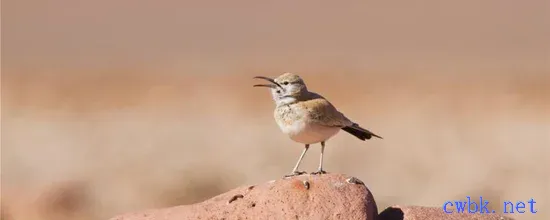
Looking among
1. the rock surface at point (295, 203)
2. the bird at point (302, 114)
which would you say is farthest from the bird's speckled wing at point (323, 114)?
the rock surface at point (295, 203)

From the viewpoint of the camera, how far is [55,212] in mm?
19125

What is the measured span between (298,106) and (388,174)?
376 inches

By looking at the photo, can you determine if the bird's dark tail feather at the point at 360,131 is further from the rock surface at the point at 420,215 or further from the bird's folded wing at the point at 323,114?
the rock surface at the point at 420,215

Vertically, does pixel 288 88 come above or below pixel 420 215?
above

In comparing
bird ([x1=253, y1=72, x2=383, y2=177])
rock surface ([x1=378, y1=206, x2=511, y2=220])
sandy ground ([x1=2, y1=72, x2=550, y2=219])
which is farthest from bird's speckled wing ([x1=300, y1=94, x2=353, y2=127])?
sandy ground ([x1=2, y1=72, x2=550, y2=219])

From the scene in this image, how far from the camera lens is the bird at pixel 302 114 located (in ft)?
35.0

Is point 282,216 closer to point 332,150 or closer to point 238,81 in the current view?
point 332,150

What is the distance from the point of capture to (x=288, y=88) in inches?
429

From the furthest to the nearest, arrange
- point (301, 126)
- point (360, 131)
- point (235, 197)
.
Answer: point (360, 131), point (301, 126), point (235, 197)

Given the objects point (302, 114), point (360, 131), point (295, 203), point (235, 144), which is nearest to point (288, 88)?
point (302, 114)

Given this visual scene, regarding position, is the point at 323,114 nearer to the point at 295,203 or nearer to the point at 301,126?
the point at 301,126

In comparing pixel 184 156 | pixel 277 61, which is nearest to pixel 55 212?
pixel 184 156

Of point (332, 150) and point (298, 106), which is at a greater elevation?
point (298, 106)

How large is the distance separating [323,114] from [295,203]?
1644mm
